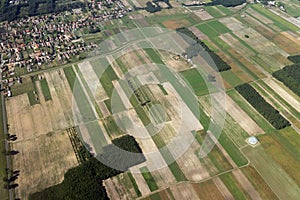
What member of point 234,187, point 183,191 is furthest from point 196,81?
point 183,191

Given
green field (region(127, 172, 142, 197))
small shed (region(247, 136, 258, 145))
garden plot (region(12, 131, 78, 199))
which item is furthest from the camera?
small shed (region(247, 136, 258, 145))

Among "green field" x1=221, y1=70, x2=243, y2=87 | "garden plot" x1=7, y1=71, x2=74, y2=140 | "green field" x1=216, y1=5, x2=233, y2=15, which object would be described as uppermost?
"green field" x1=216, y1=5, x2=233, y2=15

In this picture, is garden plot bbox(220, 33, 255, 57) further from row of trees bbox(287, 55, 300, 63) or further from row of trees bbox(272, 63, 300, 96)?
row of trees bbox(272, 63, 300, 96)

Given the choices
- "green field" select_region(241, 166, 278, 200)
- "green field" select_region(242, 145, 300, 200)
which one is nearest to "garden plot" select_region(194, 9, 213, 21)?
"green field" select_region(242, 145, 300, 200)

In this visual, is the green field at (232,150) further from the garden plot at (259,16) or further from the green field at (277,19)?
the garden plot at (259,16)

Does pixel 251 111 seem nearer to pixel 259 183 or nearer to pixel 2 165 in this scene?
pixel 259 183

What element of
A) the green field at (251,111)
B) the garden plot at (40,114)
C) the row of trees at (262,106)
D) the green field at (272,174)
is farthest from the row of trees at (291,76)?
the garden plot at (40,114)

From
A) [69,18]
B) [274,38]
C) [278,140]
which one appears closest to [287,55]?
[274,38]
